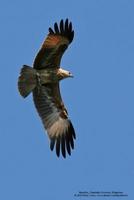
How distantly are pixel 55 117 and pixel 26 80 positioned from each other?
4.73 ft

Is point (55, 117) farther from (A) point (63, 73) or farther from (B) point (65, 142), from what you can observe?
(A) point (63, 73)

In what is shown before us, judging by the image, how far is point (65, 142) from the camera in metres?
12.0

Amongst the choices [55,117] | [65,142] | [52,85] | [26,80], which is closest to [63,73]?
[52,85]

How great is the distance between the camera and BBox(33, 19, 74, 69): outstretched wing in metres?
11.4

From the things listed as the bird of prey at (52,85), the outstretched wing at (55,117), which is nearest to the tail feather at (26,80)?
the bird of prey at (52,85)

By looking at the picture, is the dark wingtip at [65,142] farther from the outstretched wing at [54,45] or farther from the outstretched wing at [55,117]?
the outstretched wing at [54,45]

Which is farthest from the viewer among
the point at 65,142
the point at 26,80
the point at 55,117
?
the point at 55,117

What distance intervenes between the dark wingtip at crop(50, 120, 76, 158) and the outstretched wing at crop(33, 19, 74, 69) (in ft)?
4.96

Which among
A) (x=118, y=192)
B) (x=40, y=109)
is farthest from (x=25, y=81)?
(x=118, y=192)

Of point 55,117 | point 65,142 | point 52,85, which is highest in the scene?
point 52,85

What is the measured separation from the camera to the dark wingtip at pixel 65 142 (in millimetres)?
11805

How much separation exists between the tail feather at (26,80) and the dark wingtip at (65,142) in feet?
4.06

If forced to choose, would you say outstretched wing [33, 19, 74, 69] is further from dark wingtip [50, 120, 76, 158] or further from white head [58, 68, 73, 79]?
dark wingtip [50, 120, 76, 158]

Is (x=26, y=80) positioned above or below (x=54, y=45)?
below
